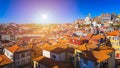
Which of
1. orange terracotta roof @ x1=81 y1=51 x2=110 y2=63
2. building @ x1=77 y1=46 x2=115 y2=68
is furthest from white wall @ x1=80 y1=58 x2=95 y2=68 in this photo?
orange terracotta roof @ x1=81 y1=51 x2=110 y2=63

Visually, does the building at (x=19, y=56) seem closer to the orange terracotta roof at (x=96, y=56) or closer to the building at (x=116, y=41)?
the orange terracotta roof at (x=96, y=56)

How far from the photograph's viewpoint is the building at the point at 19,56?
32.3 metres

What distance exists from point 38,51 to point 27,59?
5.31m

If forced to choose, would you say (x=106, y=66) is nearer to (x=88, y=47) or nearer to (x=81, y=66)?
(x=81, y=66)

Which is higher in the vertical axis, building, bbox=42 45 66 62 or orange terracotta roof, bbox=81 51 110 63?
orange terracotta roof, bbox=81 51 110 63

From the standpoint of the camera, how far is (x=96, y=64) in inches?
925

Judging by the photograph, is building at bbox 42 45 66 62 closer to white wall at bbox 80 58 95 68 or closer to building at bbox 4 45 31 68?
building at bbox 4 45 31 68

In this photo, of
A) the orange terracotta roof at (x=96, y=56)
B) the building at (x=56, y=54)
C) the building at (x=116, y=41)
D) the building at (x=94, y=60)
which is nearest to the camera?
the building at (x=94, y=60)

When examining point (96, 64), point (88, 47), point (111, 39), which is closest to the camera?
point (96, 64)

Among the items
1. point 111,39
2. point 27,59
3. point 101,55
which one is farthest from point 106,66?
point 111,39

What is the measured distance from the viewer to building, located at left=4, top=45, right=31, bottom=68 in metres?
32.3

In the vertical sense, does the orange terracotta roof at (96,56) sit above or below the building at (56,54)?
above

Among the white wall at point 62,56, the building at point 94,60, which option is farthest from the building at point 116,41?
the white wall at point 62,56

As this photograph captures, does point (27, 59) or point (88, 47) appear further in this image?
point (27, 59)
